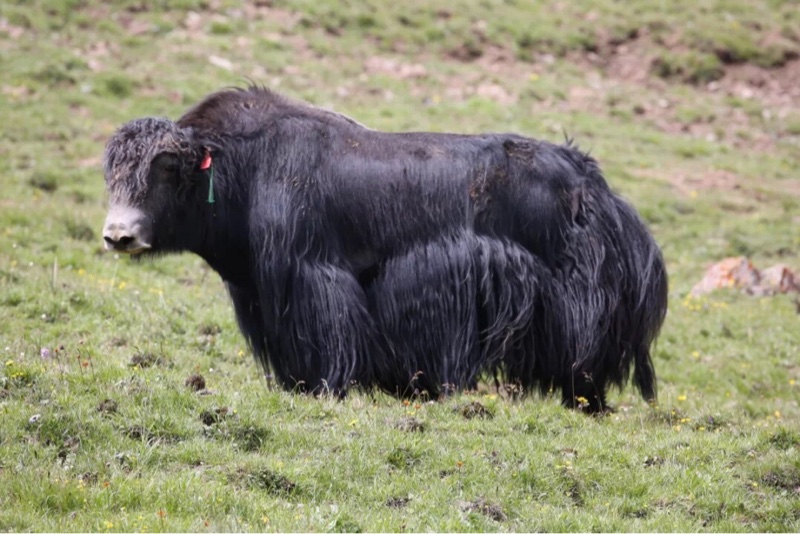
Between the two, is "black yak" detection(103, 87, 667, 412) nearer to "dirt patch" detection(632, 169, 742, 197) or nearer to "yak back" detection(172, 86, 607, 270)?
"yak back" detection(172, 86, 607, 270)

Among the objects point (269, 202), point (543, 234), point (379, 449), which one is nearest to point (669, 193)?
point (543, 234)

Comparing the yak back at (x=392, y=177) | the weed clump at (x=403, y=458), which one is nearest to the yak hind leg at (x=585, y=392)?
the yak back at (x=392, y=177)

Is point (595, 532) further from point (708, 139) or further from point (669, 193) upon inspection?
point (708, 139)

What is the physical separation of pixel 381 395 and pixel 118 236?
2.22 m

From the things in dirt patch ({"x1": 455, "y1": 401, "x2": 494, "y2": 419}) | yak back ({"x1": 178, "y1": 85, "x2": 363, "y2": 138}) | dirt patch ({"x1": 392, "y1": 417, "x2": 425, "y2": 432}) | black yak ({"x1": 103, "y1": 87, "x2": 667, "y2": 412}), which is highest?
yak back ({"x1": 178, "y1": 85, "x2": 363, "y2": 138})

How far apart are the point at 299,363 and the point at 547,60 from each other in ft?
55.5

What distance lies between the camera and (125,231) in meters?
7.85

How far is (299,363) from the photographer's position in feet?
27.4

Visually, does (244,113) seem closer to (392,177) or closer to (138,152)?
(138,152)

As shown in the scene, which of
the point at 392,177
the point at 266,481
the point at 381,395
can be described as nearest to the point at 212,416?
the point at 266,481

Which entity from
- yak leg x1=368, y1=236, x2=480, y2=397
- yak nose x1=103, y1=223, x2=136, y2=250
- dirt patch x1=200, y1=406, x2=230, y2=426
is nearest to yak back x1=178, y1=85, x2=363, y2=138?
yak nose x1=103, y1=223, x2=136, y2=250

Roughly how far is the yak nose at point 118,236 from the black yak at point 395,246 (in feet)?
0.37

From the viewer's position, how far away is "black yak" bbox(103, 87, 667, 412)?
8227 mm

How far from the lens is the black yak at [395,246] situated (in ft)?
27.0
